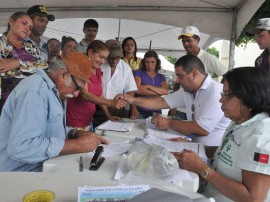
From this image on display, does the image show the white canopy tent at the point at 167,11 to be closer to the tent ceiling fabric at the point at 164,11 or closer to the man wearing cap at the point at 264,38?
the tent ceiling fabric at the point at 164,11

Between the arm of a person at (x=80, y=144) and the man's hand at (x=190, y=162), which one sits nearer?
the man's hand at (x=190, y=162)

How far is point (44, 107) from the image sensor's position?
1.51 m

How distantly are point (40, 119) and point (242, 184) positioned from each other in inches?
40.4

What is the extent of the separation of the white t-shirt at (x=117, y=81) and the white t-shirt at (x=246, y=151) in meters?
1.95

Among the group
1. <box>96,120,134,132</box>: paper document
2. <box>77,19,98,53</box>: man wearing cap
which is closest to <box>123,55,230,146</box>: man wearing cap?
<box>96,120,134,132</box>: paper document

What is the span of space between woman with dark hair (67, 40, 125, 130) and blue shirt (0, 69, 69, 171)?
0.82 m

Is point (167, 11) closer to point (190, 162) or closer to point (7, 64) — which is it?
point (7, 64)

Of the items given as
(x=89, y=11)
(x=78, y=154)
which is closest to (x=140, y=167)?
(x=78, y=154)

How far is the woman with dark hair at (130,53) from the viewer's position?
13.0 feet

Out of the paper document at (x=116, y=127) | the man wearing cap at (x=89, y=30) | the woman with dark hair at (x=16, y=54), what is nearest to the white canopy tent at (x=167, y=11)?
the man wearing cap at (x=89, y=30)

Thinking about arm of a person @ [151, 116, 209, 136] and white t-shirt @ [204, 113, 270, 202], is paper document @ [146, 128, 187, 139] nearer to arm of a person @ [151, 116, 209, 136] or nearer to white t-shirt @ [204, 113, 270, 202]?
arm of a person @ [151, 116, 209, 136]

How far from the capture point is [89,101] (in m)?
2.60

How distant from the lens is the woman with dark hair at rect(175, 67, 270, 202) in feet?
4.00

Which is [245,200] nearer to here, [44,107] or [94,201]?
[94,201]
